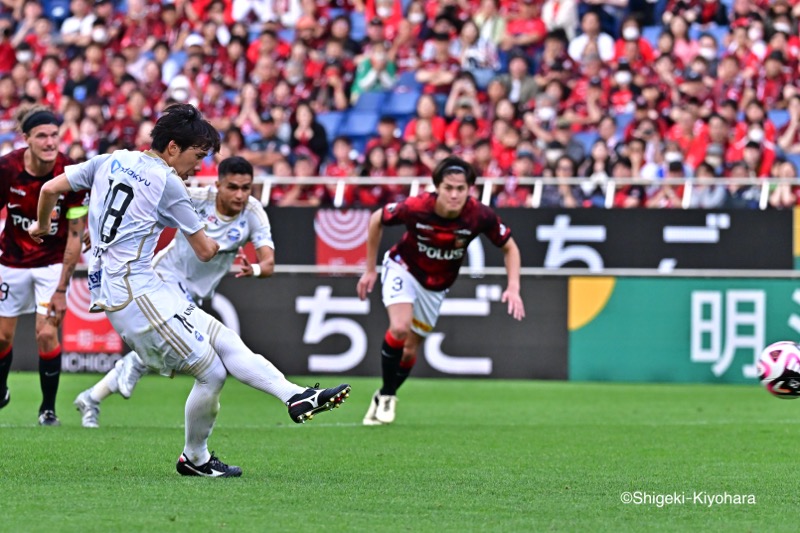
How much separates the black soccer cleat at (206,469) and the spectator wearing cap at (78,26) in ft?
56.5

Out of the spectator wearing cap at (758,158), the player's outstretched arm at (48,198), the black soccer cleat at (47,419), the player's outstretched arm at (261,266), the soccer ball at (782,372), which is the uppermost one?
the spectator wearing cap at (758,158)

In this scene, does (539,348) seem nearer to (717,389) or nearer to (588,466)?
(717,389)

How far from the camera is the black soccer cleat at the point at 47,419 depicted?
11.5 m

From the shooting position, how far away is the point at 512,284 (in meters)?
11.6

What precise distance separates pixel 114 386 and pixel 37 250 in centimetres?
125

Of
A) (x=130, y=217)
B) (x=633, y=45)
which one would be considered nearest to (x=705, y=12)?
(x=633, y=45)

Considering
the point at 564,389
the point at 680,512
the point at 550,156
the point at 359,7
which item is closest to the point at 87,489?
the point at 680,512

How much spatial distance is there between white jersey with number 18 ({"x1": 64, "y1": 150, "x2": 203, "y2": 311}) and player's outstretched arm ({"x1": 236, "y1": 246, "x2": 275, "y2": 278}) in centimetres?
179

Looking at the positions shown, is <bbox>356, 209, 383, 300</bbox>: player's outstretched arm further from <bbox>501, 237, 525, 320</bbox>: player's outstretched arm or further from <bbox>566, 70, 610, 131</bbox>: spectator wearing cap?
<bbox>566, 70, 610, 131</bbox>: spectator wearing cap

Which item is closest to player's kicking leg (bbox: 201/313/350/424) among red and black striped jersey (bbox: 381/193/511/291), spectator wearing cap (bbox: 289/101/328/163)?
red and black striped jersey (bbox: 381/193/511/291)

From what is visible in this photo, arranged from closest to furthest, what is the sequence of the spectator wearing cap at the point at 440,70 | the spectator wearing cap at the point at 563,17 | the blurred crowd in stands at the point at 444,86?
the blurred crowd in stands at the point at 444,86
the spectator wearing cap at the point at 440,70
the spectator wearing cap at the point at 563,17

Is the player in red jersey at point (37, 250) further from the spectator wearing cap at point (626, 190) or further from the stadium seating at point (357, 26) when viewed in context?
the stadium seating at point (357, 26)

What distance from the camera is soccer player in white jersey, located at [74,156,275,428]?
11.0 m

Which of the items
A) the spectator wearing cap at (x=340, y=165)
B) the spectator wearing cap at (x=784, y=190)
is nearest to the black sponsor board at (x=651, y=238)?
the spectator wearing cap at (x=784, y=190)
